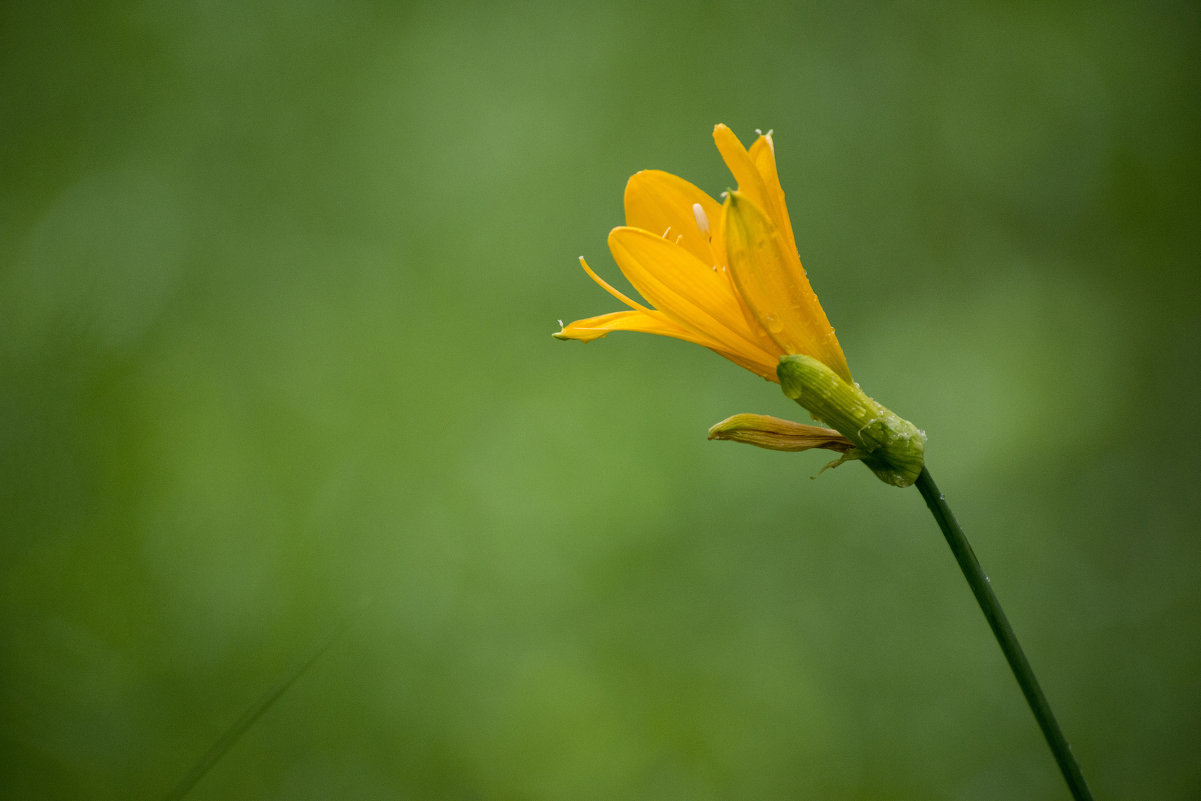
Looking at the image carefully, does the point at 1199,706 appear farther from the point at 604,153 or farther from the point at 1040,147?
the point at 604,153

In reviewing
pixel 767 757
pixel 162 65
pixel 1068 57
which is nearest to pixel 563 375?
pixel 767 757

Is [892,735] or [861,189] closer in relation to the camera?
[892,735]

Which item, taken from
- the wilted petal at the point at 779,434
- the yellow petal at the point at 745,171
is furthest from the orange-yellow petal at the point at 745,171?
the wilted petal at the point at 779,434

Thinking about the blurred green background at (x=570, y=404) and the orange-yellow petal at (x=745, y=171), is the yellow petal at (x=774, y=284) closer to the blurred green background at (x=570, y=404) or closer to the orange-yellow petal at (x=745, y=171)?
the orange-yellow petal at (x=745, y=171)

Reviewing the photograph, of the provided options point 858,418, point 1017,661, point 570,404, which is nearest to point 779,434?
point 858,418

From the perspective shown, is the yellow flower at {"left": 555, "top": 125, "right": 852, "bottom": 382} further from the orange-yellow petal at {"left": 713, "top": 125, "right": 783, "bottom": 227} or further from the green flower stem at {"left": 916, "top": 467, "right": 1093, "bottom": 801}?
the green flower stem at {"left": 916, "top": 467, "right": 1093, "bottom": 801}

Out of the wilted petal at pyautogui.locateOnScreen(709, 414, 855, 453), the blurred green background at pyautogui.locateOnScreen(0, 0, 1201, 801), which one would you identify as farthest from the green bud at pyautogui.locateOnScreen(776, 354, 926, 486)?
the blurred green background at pyautogui.locateOnScreen(0, 0, 1201, 801)

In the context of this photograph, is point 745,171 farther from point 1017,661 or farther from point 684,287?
point 1017,661
